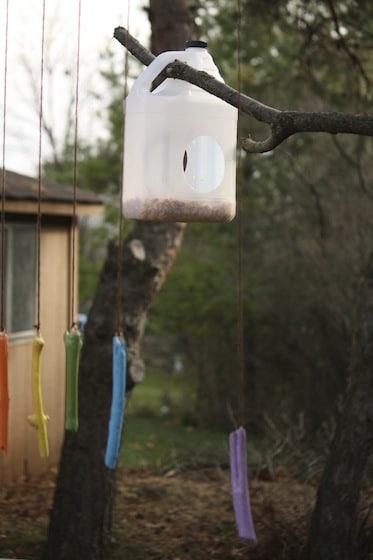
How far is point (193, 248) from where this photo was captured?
18125 mm

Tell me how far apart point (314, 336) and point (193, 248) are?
3.17 meters

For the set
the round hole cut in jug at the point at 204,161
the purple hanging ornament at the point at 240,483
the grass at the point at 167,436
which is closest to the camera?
the purple hanging ornament at the point at 240,483

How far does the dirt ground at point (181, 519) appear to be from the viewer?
7965 mm

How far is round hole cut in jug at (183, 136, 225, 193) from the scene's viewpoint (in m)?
4.32

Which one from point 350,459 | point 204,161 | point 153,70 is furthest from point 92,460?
point 153,70

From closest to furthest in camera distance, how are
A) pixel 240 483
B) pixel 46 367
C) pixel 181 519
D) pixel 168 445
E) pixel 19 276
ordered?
pixel 240 483 < pixel 181 519 < pixel 19 276 < pixel 46 367 < pixel 168 445

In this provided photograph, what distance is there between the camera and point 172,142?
13.5 feet

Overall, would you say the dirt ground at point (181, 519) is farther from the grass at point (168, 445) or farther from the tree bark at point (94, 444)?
the grass at point (168, 445)

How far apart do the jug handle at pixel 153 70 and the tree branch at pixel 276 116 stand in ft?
0.09

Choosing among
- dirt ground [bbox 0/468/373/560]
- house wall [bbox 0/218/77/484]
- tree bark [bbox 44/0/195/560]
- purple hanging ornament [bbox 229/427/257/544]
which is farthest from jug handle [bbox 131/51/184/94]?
house wall [bbox 0/218/77/484]

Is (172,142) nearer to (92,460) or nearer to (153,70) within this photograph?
(153,70)

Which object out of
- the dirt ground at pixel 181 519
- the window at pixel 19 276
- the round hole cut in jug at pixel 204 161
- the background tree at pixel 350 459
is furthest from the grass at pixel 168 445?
the round hole cut in jug at pixel 204 161

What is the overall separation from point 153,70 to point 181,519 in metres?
5.86

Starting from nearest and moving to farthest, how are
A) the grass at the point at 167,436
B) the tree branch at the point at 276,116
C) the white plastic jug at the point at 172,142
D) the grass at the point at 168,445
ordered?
the tree branch at the point at 276,116
the white plastic jug at the point at 172,142
the grass at the point at 168,445
the grass at the point at 167,436
